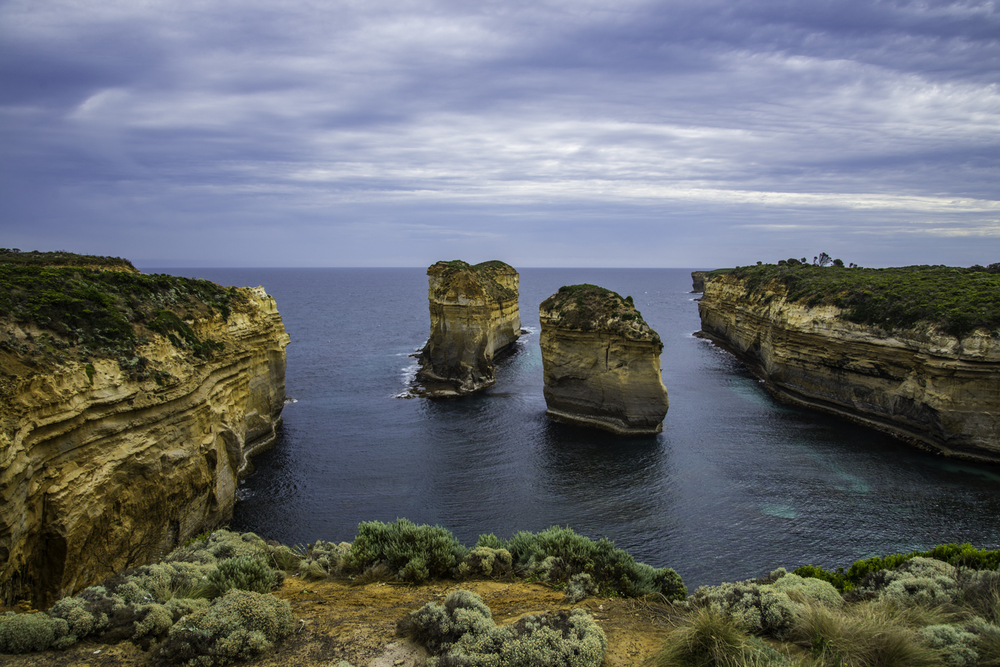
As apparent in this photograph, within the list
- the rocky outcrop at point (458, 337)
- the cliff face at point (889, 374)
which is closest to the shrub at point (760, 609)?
the cliff face at point (889, 374)

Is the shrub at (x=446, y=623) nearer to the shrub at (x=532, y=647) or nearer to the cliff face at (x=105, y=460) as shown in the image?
the shrub at (x=532, y=647)

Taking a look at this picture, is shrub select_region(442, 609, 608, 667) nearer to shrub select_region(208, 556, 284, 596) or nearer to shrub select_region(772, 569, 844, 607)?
shrub select_region(772, 569, 844, 607)

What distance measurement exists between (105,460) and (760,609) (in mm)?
16637

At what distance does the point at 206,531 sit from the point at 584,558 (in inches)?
610

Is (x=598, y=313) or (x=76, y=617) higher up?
(x=598, y=313)

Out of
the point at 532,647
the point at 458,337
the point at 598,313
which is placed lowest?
the point at 532,647

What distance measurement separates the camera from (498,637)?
24.8 ft

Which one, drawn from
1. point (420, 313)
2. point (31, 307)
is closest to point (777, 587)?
point (31, 307)

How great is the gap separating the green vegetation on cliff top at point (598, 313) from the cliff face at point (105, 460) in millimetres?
21577

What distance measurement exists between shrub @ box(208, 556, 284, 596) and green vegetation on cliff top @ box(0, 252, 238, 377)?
8284 mm

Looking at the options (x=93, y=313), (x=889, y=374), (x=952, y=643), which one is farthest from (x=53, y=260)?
(x=889, y=374)

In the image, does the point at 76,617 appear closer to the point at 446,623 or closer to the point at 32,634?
the point at 32,634

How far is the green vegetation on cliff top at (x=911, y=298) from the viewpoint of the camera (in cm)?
3009

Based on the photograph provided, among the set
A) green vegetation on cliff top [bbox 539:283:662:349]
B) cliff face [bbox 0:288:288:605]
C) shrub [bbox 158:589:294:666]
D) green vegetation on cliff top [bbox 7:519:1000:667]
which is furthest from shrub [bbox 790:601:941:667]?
green vegetation on cliff top [bbox 539:283:662:349]
